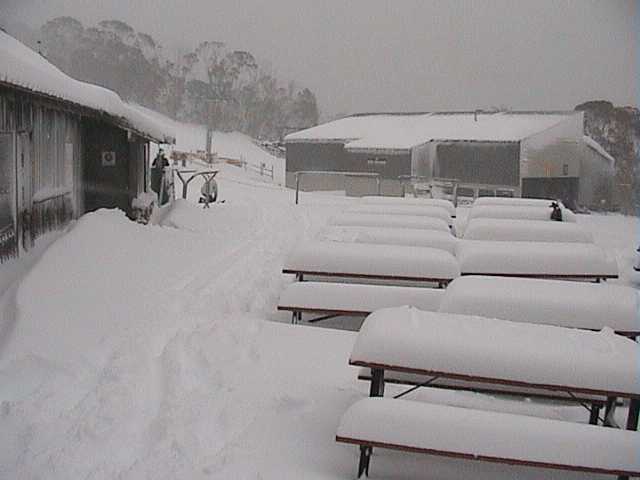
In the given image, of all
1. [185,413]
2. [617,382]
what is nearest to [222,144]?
[185,413]

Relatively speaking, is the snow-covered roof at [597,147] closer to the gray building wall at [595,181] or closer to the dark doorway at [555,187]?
the gray building wall at [595,181]

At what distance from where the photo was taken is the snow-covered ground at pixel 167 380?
79.1 inches

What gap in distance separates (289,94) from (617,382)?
5187 millimetres

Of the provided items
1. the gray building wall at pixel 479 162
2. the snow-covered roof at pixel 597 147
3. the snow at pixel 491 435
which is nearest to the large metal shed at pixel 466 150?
the gray building wall at pixel 479 162

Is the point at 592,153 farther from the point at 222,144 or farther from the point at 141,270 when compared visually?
the point at 141,270

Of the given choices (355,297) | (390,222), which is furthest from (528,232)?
(355,297)

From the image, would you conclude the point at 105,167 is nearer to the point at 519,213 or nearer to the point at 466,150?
the point at 519,213

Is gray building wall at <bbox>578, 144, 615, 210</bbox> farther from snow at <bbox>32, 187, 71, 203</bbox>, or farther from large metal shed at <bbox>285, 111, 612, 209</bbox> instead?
snow at <bbox>32, 187, 71, 203</bbox>

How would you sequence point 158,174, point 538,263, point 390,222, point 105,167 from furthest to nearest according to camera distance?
point 158,174 < point 390,222 < point 105,167 < point 538,263

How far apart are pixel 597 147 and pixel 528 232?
8250 millimetres

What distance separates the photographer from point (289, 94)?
6.62 metres

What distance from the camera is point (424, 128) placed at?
15.4m

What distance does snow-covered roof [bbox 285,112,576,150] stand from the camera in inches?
554

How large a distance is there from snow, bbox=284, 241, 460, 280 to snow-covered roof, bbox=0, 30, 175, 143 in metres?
1.54
